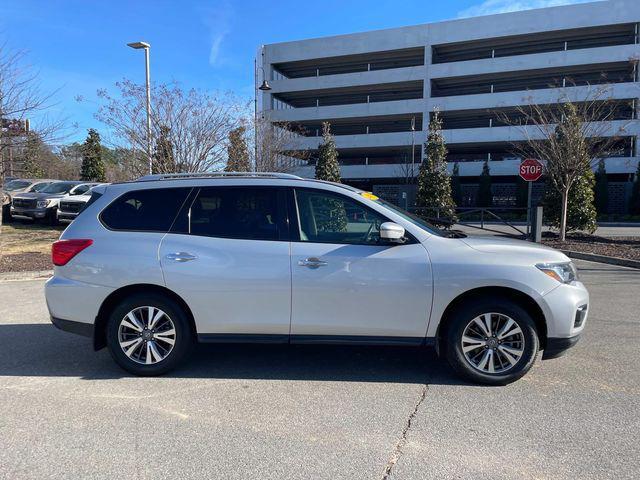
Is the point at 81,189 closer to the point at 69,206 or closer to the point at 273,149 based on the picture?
the point at 69,206

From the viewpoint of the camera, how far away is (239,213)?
446cm

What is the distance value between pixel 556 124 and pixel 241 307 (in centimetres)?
1559

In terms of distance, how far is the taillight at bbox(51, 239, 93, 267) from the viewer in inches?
176

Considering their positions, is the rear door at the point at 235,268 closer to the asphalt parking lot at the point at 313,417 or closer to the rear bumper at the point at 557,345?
the asphalt parking lot at the point at 313,417

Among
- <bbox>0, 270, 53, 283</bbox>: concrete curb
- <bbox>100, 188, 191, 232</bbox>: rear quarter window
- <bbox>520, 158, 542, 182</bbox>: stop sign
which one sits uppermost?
<bbox>520, 158, 542, 182</bbox>: stop sign

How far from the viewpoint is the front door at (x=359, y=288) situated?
4.16 metres

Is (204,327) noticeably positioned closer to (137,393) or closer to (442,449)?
(137,393)

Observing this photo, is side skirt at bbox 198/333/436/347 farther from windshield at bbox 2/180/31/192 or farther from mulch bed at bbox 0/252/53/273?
windshield at bbox 2/180/31/192

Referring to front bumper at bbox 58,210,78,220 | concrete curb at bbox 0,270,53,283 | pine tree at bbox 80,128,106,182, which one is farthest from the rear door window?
pine tree at bbox 80,128,106,182

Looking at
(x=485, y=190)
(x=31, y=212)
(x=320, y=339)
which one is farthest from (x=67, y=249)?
(x=485, y=190)

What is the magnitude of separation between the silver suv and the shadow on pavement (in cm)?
37

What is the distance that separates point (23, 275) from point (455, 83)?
45.5 meters

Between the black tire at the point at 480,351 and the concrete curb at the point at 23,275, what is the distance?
9.03 m

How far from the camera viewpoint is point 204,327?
4.39m
